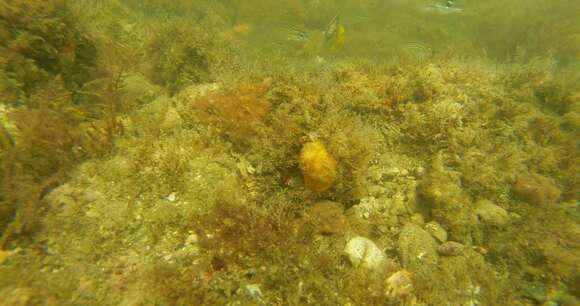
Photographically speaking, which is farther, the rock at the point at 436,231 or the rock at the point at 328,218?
the rock at the point at 436,231

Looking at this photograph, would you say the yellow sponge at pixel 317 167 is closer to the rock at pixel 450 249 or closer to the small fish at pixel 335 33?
the rock at pixel 450 249

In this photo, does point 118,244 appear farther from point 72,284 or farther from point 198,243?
point 198,243

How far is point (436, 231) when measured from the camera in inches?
156

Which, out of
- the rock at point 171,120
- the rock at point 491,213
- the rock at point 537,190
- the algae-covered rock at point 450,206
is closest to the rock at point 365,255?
the algae-covered rock at point 450,206

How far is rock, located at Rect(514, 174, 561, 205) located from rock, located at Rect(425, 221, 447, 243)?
5.12 ft

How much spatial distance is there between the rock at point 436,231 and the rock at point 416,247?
0.36 ft

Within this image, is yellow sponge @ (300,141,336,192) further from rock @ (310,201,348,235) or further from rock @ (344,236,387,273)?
rock @ (344,236,387,273)

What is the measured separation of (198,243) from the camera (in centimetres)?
321

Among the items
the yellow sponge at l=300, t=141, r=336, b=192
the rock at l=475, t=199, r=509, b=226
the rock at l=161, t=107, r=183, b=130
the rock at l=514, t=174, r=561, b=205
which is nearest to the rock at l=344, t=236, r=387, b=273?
the yellow sponge at l=300, t=141, r=336, b=192

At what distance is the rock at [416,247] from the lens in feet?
11.7

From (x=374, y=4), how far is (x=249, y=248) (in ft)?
53.6

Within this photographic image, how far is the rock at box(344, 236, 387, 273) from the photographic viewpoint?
325cm

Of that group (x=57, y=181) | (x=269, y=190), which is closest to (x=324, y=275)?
(x=269, y=190)

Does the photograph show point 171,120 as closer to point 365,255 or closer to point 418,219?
point 365,255
